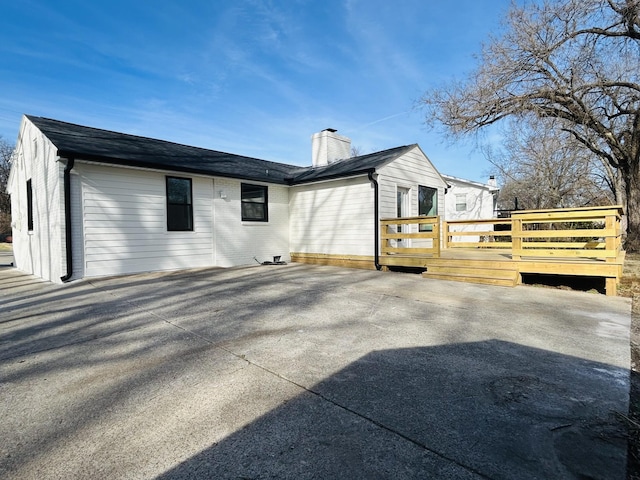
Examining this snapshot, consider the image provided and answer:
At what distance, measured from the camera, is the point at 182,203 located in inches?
351

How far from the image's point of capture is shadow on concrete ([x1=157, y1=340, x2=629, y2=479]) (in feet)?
5.11

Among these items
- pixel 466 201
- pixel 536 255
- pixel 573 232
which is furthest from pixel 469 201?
pixel 573 232

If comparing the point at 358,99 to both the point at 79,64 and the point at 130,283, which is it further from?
the point at 130,283

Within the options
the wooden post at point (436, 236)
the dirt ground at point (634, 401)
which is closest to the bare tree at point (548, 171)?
the wooden post at point (436, 236)

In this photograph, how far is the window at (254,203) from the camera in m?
10.3

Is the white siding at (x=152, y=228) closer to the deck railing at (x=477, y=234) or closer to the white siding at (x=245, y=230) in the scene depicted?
the white siding at (x=245, y=230)

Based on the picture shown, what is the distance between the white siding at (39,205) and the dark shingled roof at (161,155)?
1.45 feet

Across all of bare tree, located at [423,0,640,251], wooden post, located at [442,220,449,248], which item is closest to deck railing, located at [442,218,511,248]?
wooden post, located at [442,220,449,248]

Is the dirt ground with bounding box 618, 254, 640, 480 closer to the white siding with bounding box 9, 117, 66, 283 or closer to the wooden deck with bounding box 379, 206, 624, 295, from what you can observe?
the wooden deck with bounding box 379, 206, 624, 295

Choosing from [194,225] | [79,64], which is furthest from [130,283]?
[79,64]

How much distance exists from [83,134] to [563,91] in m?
14.4

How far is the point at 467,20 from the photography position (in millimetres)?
11031

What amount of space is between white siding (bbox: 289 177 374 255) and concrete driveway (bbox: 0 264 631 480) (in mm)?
4660

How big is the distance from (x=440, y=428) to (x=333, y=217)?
834 cm
